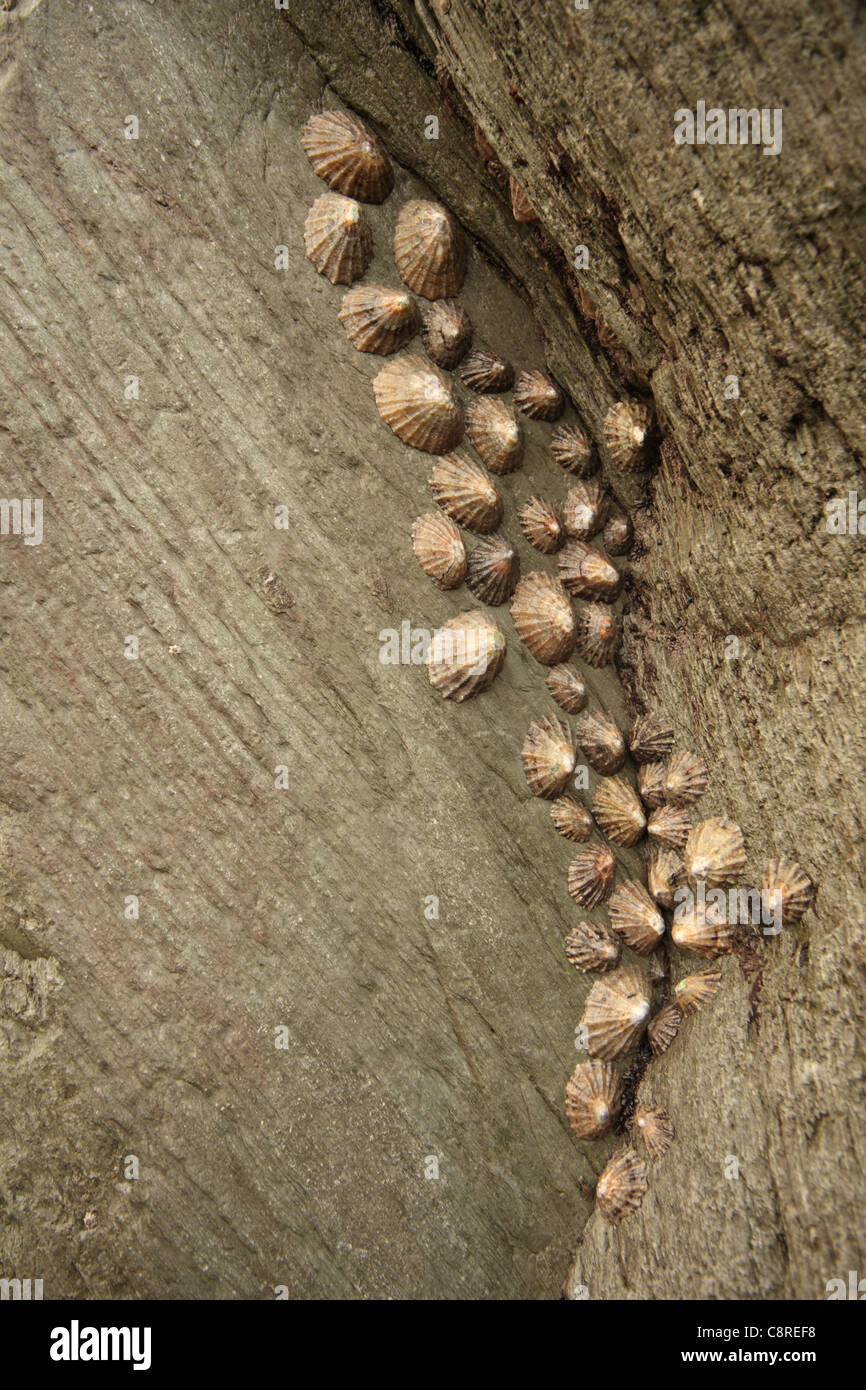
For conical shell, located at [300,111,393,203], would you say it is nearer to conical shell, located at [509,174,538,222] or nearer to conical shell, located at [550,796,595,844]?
conical shell, located at [509,174,538,222]

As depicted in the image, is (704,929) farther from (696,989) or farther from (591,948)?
(591,948)

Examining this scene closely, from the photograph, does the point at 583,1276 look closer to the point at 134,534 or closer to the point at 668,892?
the point at 668,892

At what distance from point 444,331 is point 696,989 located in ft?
7.41

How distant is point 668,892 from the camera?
304 cm

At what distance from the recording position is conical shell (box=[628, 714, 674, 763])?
123 inches

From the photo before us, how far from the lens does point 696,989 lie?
9.50 feet

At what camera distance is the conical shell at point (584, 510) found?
323 cm

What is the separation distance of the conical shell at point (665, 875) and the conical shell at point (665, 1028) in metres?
0.34

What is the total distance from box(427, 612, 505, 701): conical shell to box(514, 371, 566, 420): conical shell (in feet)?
2.65

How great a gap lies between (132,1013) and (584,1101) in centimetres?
141

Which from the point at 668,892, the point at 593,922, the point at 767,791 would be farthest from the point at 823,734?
the point at 593,922

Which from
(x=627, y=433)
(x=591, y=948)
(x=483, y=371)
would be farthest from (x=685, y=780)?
(x=483, y=371)

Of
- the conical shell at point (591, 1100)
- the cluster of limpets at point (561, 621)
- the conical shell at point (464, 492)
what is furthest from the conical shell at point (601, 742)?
the conical shell at point (591, 1100)

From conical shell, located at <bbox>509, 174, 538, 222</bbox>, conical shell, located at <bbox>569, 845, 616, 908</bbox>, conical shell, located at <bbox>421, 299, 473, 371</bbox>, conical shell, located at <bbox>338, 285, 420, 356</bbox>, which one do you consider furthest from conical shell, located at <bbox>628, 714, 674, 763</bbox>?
conical shell, located at <bbox>509, 174, 538, 222</bbox>
